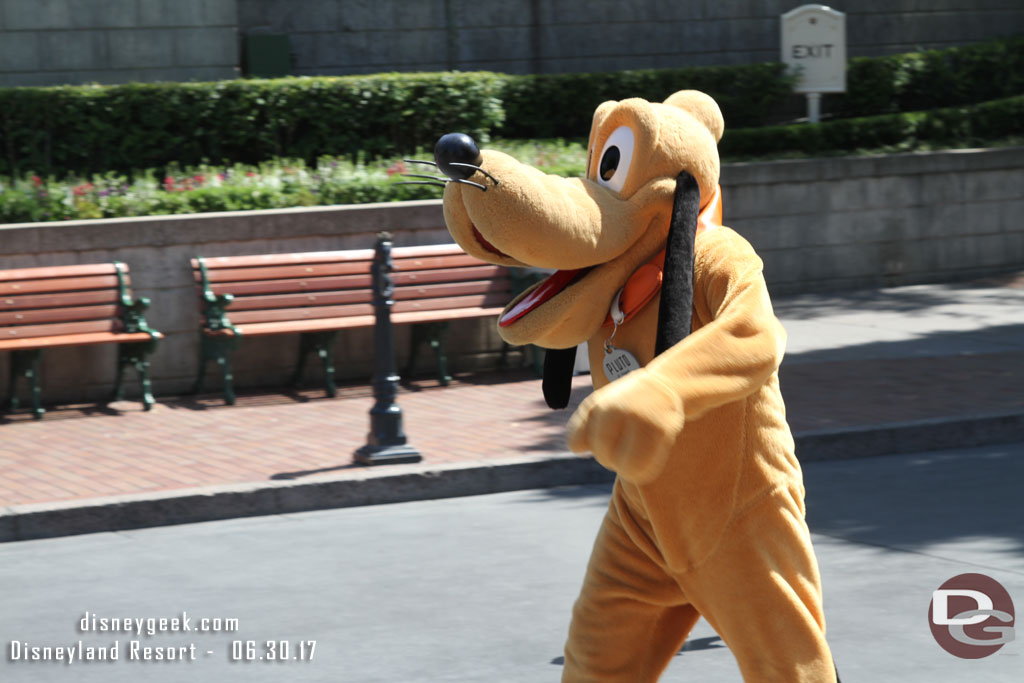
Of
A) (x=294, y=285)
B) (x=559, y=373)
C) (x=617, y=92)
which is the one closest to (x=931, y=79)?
(x=617, y=92)

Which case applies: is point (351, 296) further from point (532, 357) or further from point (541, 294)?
point (541, 294)

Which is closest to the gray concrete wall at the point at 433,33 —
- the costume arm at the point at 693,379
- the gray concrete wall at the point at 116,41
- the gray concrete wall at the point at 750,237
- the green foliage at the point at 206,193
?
the gray concrete wall at the point at 116,41

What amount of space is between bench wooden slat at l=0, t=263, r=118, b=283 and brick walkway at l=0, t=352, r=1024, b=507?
98 centimetres

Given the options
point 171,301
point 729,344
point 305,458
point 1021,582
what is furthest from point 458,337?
point 729,344

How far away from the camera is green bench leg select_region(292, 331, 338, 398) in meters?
10.6

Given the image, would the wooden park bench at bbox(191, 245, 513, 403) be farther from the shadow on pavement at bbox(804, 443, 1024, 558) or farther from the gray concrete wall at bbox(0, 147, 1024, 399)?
the shadow on pavement at bbox(804, 443, 1024, 558)

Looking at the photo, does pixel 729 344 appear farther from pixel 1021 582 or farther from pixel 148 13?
pixel 148 13

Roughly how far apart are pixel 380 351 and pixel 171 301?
8.67 ft

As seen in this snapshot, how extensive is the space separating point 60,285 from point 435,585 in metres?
5.02

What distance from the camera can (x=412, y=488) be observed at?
313 inches

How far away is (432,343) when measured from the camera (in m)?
10.9

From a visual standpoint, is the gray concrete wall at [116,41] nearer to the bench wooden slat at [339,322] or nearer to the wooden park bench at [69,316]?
the wooden park bench at [69,316]

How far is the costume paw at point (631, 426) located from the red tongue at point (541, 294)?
0.63 m

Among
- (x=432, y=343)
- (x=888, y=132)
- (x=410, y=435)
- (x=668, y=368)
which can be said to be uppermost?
(x=888, y=132)
